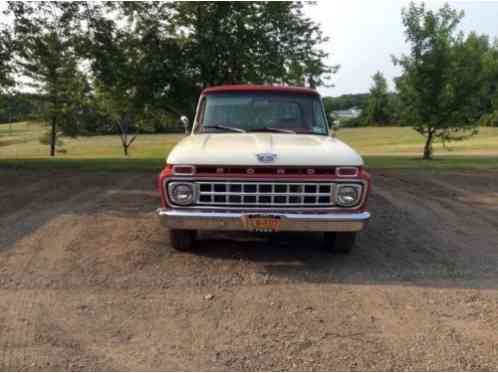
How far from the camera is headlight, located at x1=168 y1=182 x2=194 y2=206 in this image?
482 centimetres

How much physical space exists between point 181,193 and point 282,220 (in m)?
1.02

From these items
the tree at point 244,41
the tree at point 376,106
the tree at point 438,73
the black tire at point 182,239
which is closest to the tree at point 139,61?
the tree at point 244,41

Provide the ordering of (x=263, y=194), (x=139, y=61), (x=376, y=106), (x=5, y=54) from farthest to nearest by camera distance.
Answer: (x=376, y=106)
(x=139, y=61)
(x=5, y=54)
(x=263, y=194)

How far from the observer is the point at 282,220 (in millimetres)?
4676

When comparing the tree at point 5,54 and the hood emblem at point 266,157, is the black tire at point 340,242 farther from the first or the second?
the tree at point 5,54

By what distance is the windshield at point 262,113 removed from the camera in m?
6.07

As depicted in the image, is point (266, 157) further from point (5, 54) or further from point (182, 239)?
point (5, 54)

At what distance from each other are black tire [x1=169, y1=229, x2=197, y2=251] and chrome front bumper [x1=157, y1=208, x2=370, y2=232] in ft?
1.36

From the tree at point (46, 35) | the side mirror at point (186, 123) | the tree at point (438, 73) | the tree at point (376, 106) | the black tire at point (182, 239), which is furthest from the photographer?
the tree at point (376, 106)

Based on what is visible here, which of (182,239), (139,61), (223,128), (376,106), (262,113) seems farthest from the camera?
(376,106)

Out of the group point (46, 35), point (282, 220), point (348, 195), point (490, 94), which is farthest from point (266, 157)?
point (490, 94)

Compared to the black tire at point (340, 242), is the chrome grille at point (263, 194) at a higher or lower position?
higher

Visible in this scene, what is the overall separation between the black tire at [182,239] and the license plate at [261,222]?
835mm

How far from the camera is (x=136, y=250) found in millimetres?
5496
